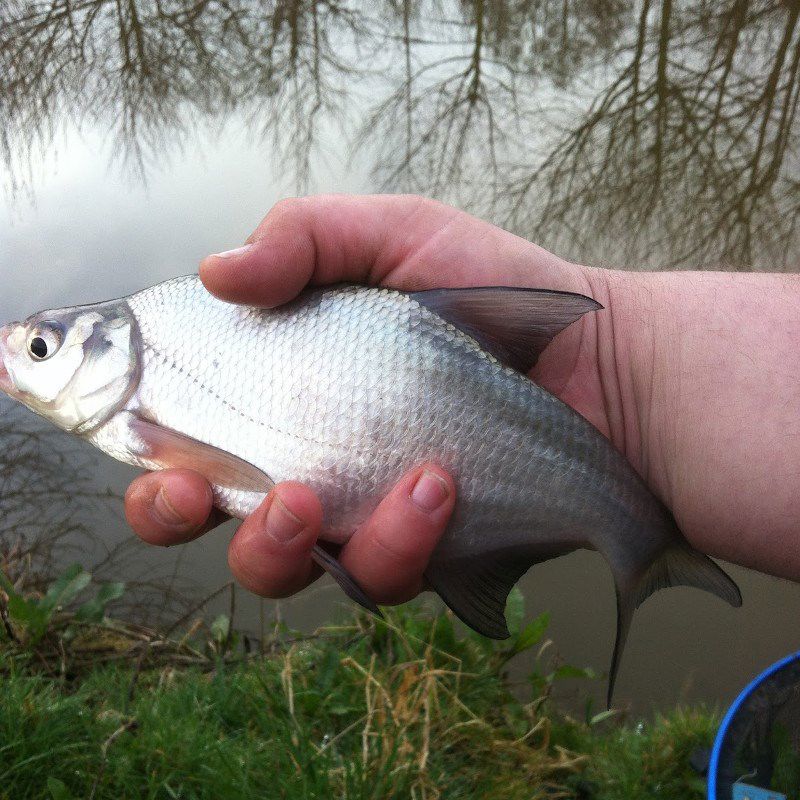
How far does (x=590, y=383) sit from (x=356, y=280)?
2.67 ft

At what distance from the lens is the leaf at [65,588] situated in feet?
9.84

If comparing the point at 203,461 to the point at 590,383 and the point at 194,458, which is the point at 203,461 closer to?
the point at 194,458

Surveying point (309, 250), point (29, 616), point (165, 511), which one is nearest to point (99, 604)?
point (29, 616)

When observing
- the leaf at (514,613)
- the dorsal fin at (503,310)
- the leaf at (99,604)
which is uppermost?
the dorsal fin at (503,310)

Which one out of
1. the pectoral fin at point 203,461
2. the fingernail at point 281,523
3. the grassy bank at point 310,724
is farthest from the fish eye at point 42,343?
the grassy bank at point 310,724

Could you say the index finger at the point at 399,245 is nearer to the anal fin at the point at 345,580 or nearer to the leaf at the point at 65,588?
the anal fin at the point at 345,580

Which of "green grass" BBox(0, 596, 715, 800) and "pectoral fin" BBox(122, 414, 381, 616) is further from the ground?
"pectoral fin" BBox(122, 414, 381, 616)

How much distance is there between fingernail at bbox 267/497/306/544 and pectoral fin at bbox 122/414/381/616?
0.09 meters

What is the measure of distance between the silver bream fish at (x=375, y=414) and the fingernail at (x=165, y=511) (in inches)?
3.2

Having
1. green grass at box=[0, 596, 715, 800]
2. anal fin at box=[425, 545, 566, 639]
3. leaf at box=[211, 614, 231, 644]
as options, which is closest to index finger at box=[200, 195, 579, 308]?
anal fin at box=[425, 545, 566, 639]

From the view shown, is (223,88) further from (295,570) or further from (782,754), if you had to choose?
(782,754)

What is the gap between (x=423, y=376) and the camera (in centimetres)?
156

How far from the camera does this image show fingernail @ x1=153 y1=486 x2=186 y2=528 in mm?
1699

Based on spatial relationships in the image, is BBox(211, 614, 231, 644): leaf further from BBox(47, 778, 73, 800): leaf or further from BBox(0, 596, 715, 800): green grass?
BBox(47, 778, 73, 800): leaf
